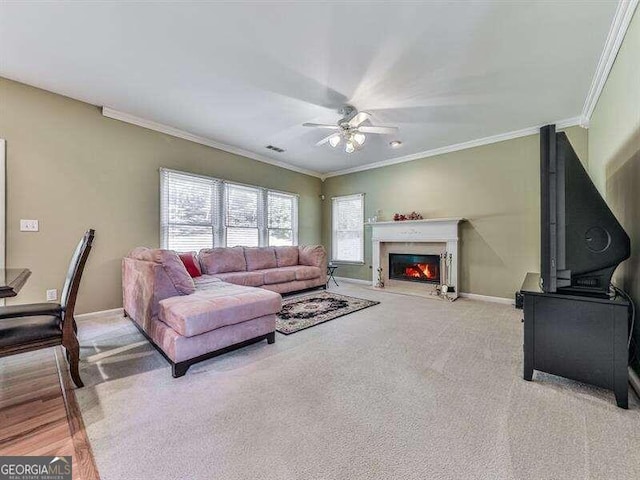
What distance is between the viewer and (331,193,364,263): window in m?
6.35

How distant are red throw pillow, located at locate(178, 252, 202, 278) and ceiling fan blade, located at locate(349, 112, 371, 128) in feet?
9.93

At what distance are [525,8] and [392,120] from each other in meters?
1.92

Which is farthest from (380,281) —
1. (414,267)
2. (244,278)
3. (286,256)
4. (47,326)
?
(47,326)

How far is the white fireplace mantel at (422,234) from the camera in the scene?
186 inches

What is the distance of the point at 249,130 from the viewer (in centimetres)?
426

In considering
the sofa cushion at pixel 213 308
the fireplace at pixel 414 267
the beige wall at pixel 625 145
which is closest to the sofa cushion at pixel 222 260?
the sofa cushion at pixel 213 308

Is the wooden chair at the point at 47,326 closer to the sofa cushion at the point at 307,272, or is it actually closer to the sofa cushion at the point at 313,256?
the sofa cushion at the point at 307,272

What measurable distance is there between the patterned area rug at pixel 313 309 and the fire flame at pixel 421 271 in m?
1.58

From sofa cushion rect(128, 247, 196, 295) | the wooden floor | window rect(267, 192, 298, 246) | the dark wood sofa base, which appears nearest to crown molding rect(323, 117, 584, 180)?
window rect(267, 192, 298, 246)

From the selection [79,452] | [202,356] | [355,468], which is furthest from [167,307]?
[355,468]

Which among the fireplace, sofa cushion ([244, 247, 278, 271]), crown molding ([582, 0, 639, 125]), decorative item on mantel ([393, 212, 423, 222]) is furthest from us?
decorative item on mantel ([393, 212, 423, 222])

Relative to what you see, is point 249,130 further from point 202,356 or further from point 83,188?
point 202,356

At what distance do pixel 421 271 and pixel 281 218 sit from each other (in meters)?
3.25

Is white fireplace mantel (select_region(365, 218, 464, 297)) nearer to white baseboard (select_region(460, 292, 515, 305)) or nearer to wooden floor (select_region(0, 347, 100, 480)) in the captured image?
white baseboard (select_region(460, 292, 515, 305))
